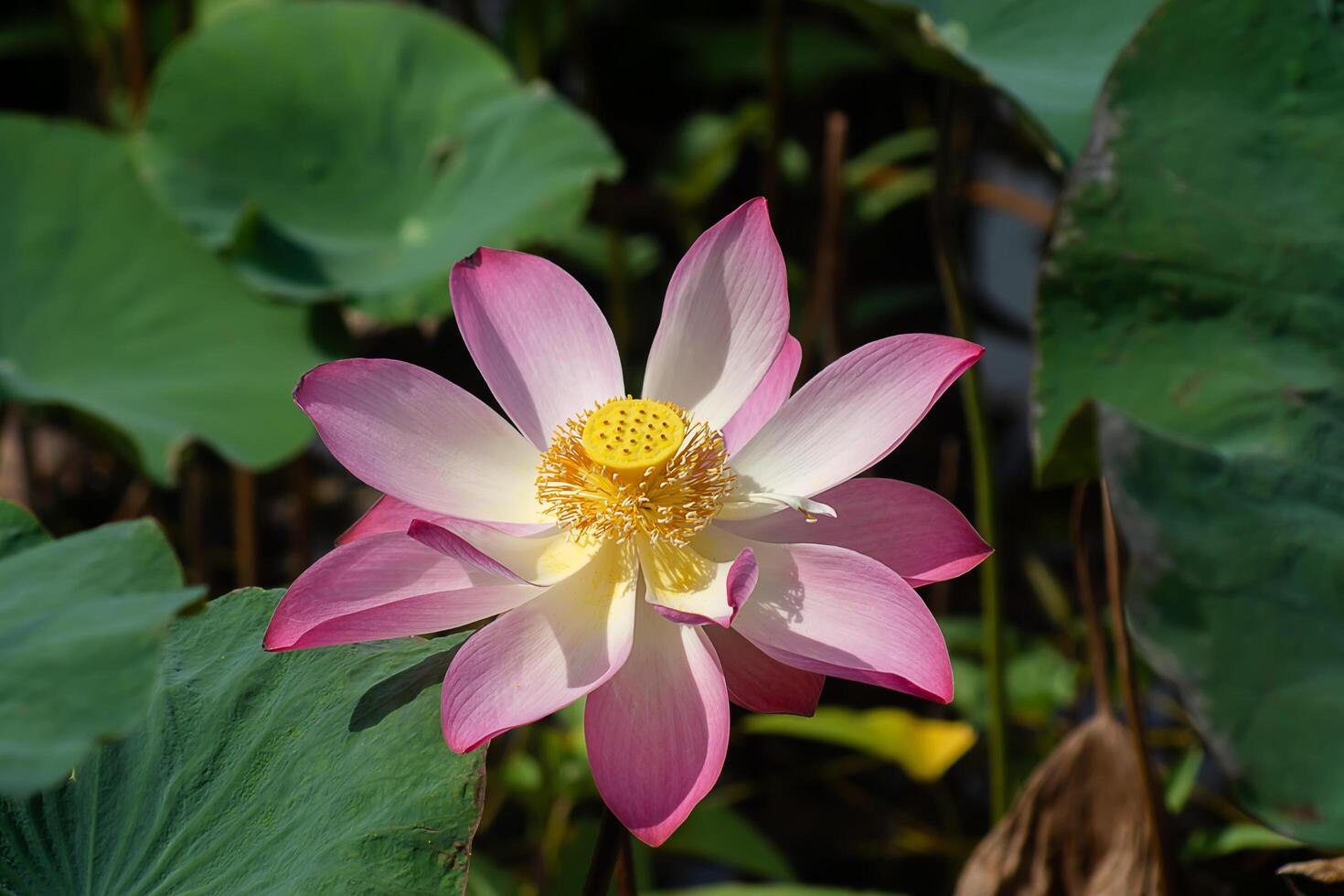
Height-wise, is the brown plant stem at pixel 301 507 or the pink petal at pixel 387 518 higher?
the pink petal at pixel 387 518

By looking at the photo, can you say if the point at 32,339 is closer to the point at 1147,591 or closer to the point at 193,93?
the point at 193,93

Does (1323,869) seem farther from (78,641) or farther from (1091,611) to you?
(78,641)

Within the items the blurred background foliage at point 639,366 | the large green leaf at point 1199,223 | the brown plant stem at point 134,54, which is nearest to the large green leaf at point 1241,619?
the blurred background foliage at point 639,366

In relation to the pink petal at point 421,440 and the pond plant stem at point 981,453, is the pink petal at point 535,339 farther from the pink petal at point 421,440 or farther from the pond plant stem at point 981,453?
the pond plant stem at point 981,453

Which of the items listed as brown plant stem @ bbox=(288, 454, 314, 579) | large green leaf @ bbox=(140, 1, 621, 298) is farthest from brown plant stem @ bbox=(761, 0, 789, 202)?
brown plant stem @ bbox=(288, 454, 314, 579)

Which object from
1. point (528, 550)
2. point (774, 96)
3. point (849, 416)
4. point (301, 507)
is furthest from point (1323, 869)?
point (301, 507)

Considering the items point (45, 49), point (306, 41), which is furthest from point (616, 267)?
point (45, 49)

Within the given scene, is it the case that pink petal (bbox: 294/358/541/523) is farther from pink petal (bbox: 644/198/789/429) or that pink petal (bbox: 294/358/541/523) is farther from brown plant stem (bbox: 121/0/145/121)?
brown plant stem (bbox: 121/0/145/121)

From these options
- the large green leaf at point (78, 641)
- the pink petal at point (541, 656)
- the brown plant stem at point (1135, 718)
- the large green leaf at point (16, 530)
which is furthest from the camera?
the brown plant stem at point (1135, 718)
